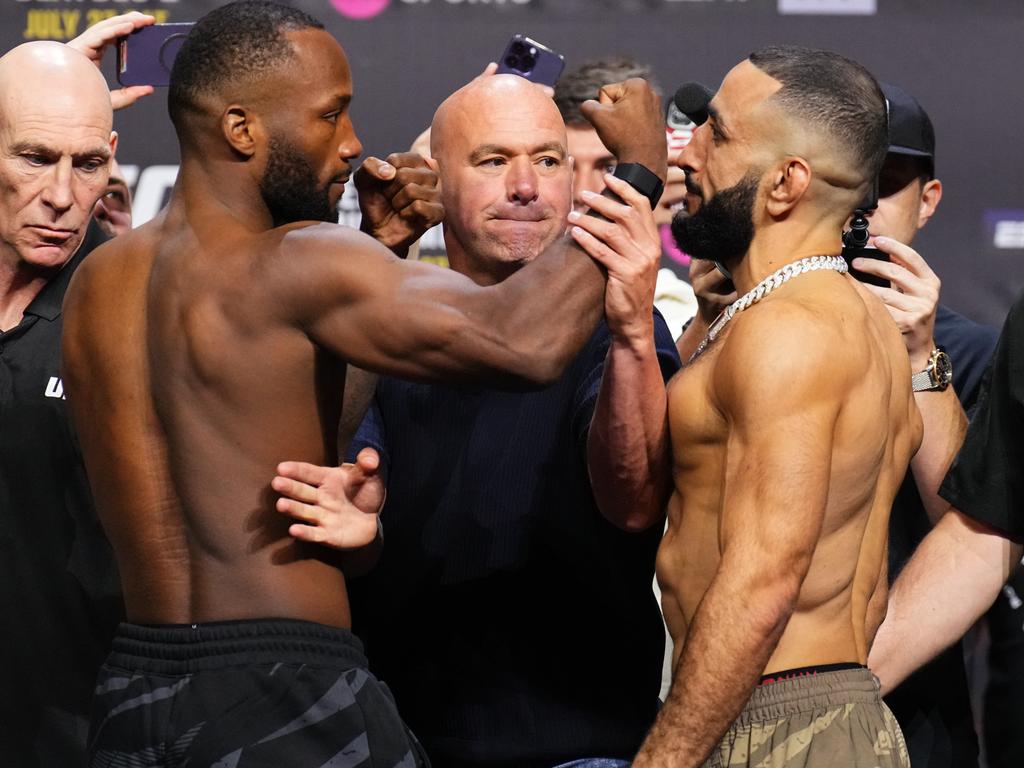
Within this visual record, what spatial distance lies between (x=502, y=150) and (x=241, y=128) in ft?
2.89

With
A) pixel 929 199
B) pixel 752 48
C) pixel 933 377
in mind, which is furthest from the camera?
pixel 752 48

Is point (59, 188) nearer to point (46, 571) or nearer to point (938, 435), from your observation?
point (46, 571)

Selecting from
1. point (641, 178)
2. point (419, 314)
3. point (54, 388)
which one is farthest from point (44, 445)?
point (641, 178)

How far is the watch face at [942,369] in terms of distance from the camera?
8.90ft

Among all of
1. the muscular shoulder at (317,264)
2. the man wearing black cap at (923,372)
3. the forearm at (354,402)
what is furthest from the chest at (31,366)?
the man wearing black cap at (923,372)

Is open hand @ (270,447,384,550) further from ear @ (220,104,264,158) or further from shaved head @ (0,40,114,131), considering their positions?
shaved head @ (0,40,114,131)

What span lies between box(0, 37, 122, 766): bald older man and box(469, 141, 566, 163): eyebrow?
822 millimetres

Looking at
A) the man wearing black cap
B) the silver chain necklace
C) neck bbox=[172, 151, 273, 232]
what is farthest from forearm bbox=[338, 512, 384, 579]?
the man wearing black cap

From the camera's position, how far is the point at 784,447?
2014 millimetres

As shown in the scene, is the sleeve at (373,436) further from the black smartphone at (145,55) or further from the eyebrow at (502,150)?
the black smartphone at (145,55)

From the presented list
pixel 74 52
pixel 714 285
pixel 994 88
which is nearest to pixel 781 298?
pixel 714 285

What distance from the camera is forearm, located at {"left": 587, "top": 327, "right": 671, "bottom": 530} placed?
7.48ft

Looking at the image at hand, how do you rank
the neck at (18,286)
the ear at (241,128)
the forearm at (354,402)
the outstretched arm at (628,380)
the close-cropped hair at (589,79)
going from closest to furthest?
1. the ear at (241,128)
2. the outstretched arm at (628,380)
3. the forearm at (354,402)
4. the neck at (18,286)
5. the close-cropped hair at (589,79)

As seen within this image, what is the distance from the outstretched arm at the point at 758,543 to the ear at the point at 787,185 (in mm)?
283
